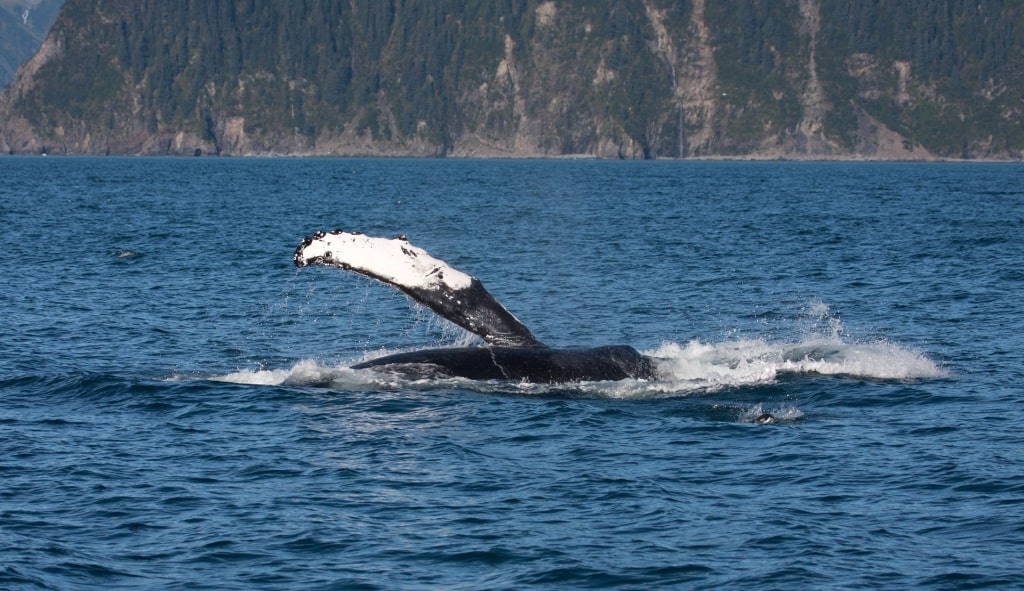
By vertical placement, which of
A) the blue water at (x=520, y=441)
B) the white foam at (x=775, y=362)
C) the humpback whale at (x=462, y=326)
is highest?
the humpback whale at (x=462, y=326)

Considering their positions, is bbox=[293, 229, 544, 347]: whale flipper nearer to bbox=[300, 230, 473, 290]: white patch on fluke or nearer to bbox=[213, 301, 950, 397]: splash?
bbox=[300, 230, 473, 290]: white patch on fluke

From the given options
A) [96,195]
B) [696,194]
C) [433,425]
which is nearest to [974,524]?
[433,425]

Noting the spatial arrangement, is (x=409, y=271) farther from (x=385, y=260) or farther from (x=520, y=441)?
(x=520, y=441)

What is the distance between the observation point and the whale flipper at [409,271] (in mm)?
18391

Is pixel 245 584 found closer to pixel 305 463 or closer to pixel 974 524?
pixel 305 463

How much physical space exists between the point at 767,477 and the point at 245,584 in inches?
245

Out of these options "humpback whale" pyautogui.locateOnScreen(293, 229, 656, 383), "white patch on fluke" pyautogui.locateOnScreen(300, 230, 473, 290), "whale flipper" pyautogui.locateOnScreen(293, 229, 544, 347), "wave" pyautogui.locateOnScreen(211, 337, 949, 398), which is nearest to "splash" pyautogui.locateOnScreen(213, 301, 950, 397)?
"wave" pyautogui.locateOnScreen(211, 337, 949, 398)

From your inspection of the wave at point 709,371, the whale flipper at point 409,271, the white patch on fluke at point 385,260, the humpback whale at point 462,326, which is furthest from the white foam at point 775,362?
the white patch on fluke at point 385,260

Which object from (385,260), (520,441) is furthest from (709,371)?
(385,260)

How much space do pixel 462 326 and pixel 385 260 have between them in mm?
1576

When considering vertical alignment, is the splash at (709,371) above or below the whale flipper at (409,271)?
below

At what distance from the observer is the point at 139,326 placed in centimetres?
2788

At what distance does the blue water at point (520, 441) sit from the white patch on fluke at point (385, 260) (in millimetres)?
1731

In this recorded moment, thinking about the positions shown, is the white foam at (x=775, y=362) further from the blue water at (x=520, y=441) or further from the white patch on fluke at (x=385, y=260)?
the white patch on fluke at (x=385, y=260)
